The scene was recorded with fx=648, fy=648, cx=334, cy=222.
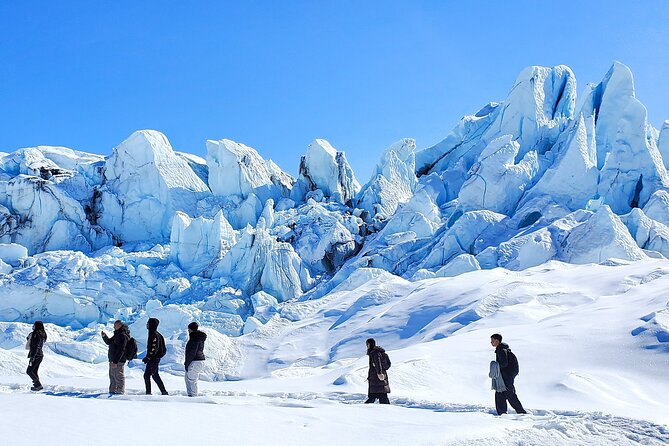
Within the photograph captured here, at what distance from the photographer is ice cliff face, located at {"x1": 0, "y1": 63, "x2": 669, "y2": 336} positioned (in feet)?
97.0

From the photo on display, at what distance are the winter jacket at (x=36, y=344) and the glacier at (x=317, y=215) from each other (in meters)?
13.8

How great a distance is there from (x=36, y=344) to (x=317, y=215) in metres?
31.8

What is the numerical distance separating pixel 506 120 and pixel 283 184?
58.3 feet

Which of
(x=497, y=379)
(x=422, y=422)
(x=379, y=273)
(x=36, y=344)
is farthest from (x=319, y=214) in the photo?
(x=422, y=422)

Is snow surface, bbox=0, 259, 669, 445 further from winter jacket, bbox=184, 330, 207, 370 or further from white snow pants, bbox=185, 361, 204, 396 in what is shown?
winter jacket, bbox=184, 330, 207, 370

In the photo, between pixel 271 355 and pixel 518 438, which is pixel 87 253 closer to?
pixel 271 355

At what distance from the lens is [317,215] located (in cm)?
4122

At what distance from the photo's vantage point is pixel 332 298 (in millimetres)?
27297

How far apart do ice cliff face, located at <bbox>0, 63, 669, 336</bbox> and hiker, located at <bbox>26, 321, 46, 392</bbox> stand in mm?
15517

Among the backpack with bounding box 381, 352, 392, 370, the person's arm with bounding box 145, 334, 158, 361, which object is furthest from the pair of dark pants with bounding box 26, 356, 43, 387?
the backpack with bounding box 381, 352, 392, 370

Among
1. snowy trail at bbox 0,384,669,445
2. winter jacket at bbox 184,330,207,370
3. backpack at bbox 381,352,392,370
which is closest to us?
snowy trail at bbox 0,384,669,445

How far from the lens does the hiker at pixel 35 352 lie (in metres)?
9.50

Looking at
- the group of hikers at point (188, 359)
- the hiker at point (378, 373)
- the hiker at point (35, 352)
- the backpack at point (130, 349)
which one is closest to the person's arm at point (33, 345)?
the hiker at point (35, 352)

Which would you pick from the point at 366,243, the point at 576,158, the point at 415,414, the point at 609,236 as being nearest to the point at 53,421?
the point at 415,414
